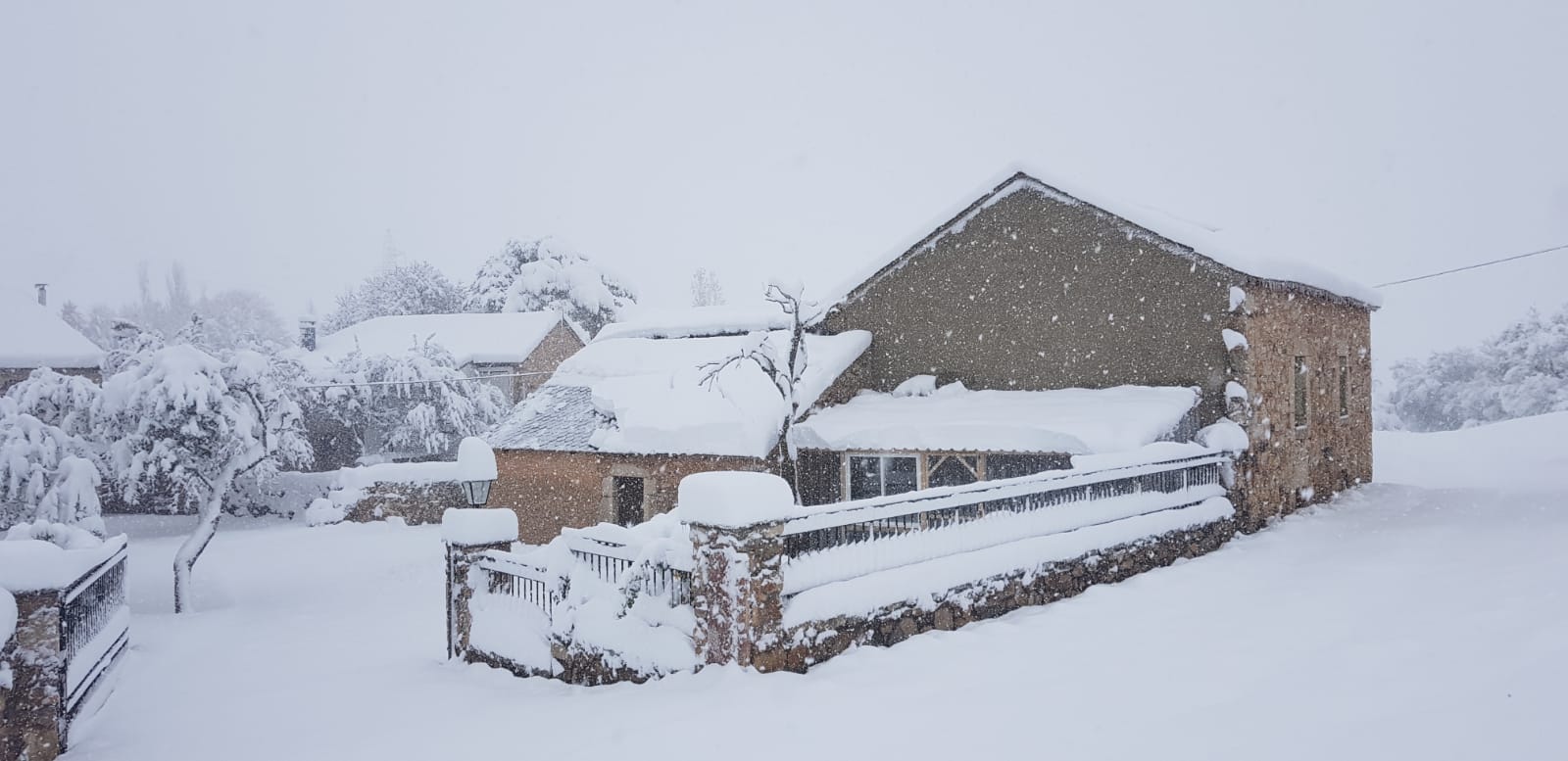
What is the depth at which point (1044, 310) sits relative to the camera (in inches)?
622

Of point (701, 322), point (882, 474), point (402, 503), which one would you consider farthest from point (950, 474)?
point (402, 503)

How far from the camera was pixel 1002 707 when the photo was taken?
5.86 metres

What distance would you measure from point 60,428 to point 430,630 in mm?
11489

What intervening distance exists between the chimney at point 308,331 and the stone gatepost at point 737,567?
1469 inches

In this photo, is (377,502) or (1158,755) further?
(377,502)

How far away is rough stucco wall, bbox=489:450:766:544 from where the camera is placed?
55.3 ft

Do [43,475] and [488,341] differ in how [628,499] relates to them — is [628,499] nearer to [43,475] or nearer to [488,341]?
[43,475]

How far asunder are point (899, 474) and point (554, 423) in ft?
26.0

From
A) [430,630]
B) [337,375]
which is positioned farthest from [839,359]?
[337,375]

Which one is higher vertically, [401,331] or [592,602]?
[401,331]

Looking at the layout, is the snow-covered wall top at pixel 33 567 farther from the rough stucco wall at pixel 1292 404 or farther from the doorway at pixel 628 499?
the rough stucco wall at pixel 1292 404

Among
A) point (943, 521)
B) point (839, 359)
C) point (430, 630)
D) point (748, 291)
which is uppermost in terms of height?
point (748, 291)

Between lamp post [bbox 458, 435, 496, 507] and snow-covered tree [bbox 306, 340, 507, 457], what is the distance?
852 inches

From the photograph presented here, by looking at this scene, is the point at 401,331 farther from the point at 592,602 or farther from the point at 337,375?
the point at 592,602
